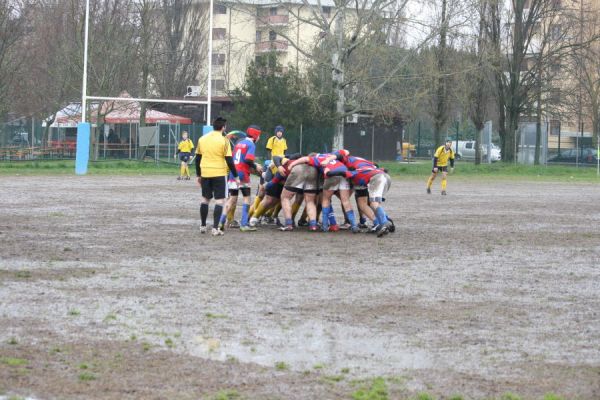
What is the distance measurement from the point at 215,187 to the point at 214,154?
568 mm

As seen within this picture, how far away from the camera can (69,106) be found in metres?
63.3

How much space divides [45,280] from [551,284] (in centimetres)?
598

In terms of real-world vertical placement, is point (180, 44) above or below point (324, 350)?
above

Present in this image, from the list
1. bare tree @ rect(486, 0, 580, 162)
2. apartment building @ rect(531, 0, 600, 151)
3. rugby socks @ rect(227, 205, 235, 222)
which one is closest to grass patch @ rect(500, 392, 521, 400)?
rugby socks @ rect(227, 205, 235, 222)

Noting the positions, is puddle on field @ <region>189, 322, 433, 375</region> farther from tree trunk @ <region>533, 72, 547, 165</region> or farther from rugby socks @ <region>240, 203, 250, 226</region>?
tree trunk @ <region>533, 72, 547, 165</region>

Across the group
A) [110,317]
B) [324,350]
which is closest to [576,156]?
[110,317]

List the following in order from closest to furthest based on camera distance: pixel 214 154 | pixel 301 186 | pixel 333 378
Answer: pixel 333 378
pixel 214 154
pixel 301 186

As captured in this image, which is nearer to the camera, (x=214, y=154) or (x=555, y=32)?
(x=214, y=154)

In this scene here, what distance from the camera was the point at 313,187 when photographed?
19594 millimetres

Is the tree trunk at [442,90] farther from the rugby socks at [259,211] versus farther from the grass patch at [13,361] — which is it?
the grass patch at [13,361]

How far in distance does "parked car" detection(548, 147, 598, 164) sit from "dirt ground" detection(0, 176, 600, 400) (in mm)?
45107

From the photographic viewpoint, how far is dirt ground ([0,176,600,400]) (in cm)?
785

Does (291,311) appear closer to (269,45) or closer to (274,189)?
(274,189)

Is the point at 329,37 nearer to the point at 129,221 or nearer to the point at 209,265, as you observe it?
the point at 129,221
